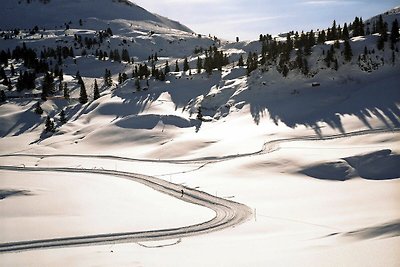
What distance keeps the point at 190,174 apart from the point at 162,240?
77.4 ft

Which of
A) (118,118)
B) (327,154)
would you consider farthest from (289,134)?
(118,118)

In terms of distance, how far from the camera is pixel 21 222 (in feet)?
108

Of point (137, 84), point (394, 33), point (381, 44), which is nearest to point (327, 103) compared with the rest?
point (381, 44)

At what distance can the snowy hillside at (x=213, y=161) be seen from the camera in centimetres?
2559

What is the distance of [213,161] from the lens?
59.4 m

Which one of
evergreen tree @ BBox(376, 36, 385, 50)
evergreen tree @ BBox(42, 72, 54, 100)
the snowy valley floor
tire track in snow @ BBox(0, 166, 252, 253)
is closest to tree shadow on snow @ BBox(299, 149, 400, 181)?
the snowy valley floor

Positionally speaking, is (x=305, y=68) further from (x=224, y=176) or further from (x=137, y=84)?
(x=224, y=176)

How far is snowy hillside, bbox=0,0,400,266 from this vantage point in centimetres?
2559

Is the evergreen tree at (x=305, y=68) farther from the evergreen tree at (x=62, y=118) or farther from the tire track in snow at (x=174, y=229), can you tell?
the evergreen tree at (x=62, y=118)

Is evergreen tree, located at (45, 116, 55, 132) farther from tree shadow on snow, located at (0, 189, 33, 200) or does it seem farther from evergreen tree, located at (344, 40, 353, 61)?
evergreen tree, located at (344, 40, 353, 61)

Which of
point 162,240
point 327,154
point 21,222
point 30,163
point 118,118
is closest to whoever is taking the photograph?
point 162,240

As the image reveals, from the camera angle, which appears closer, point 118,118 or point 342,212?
point 342,212

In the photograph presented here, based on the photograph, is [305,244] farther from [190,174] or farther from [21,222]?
[190,174]

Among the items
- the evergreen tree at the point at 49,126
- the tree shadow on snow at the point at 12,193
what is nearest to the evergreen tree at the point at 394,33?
the evergreen tree at the point at 49,126
